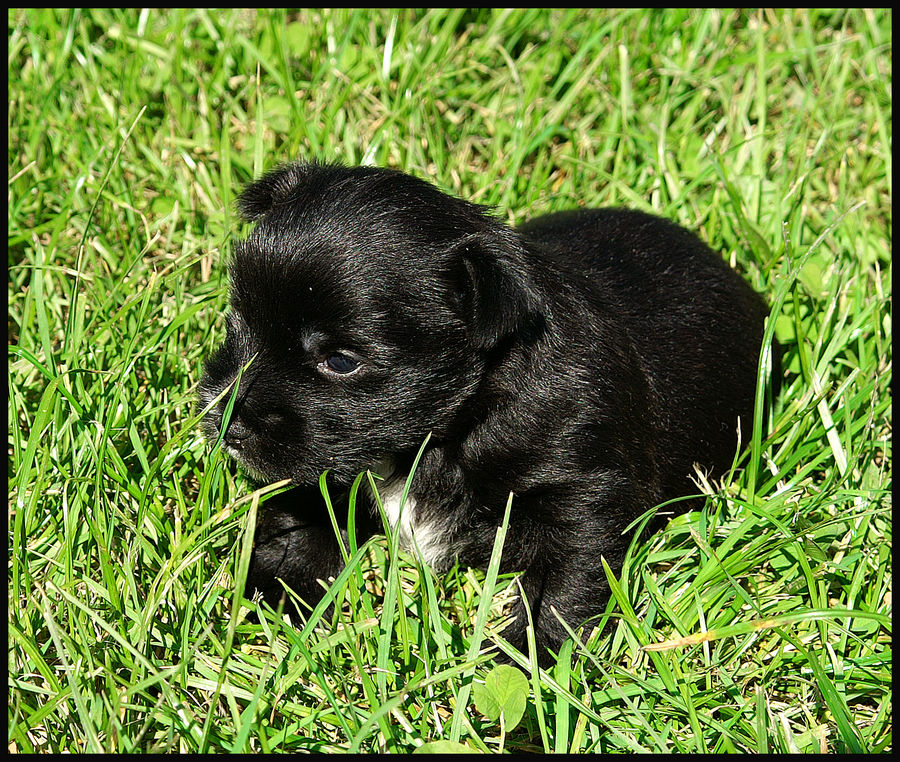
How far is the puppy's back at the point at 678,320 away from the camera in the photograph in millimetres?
3662

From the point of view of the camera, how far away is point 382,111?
5355 mm

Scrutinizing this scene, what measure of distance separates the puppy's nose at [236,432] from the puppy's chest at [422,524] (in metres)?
0.59

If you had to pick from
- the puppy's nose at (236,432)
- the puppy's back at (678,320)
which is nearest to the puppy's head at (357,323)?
the puppy's nose at (236,432)

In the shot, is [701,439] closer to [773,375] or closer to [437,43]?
[773,375]

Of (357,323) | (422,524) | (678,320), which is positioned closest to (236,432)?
(357,323)

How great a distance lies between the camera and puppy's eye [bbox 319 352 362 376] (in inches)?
122

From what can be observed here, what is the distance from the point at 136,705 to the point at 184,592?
46 centimetres

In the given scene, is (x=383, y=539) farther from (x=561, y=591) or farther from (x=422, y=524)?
(x=561, y=591)

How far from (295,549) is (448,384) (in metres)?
1.00

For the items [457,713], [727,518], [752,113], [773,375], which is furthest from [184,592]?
[752,113]

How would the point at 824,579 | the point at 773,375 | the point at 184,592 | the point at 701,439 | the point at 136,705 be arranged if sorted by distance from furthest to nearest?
1. the point at 773,375
2. the point at 701,439
3. the point at 824,579
4. the point at 184,592
5. the point at 136,705

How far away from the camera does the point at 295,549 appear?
376 centimetres

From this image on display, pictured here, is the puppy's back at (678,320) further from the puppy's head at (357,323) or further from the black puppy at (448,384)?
the puppy's head at (357,323)

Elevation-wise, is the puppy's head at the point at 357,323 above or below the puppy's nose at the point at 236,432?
above
